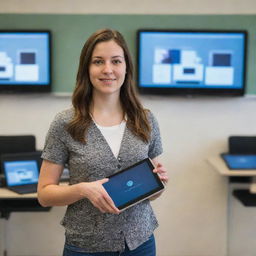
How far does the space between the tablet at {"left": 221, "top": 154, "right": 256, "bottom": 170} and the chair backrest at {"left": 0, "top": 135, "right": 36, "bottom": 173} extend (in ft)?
5.04

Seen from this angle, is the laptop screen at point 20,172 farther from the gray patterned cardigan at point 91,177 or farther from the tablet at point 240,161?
the gray patterned cardigan at point 91,177

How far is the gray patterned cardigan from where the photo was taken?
1.51 meters

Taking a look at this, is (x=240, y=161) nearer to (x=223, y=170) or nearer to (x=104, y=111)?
(x=223, y=170)

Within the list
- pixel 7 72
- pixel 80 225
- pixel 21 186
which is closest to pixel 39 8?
pixel 7 72

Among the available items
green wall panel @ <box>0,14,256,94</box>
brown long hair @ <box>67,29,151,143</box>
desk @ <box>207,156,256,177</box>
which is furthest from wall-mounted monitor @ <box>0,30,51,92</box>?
brown long hair @ <box>67,29,151,143</box>

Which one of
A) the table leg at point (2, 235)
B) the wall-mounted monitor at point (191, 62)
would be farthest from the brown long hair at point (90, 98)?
the table leg at point (2, 235)

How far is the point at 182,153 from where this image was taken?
12.5ft

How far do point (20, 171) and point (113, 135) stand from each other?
1733 millimetres

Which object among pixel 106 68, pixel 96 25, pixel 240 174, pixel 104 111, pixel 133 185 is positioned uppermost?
pixel 96 25

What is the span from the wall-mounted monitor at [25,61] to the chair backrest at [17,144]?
392 mm

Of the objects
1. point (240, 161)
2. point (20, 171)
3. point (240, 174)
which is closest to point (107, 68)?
point (20, 171)

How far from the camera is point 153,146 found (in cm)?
169

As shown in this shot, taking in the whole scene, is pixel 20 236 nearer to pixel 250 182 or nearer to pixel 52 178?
pixel 250 182

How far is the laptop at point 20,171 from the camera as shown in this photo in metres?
3.09
